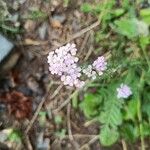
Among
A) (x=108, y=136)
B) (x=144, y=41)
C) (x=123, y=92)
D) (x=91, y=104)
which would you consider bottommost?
(x=108, y=136)

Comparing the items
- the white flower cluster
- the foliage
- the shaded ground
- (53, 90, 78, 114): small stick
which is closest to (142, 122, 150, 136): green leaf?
the foliage

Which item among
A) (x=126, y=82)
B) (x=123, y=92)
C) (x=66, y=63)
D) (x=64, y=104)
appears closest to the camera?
(x=66, y=63)

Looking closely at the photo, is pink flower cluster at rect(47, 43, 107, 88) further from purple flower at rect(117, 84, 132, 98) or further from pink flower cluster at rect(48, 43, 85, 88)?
purple flower at rect(117, 84, 132, 98)

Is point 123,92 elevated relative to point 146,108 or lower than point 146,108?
elevated

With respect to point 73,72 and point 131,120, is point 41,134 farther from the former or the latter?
point 73,72

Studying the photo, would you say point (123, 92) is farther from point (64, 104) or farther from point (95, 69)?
point (64, 104)

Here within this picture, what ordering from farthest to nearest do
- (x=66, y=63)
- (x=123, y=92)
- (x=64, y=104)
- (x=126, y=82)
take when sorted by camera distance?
(x=64, y=104) < (x=126, y=82) < (x=123, y=92) < (x=66, y=63)

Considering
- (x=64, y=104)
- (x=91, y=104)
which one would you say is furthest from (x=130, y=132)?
(x=64, y=104)

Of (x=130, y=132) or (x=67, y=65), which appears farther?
(x=130, y=132)
